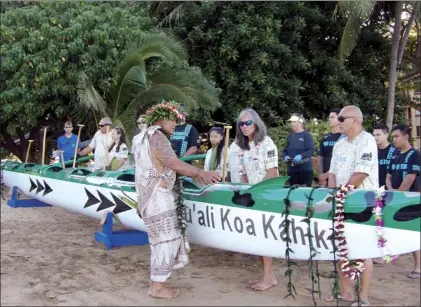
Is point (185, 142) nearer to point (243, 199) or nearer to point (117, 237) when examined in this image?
point (117, 237)

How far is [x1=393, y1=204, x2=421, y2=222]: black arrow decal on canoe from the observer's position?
9.75 feet

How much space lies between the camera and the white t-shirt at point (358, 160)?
140 inches

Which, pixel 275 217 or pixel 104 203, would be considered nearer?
pixel 275 217

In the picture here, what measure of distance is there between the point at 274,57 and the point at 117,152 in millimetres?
5536

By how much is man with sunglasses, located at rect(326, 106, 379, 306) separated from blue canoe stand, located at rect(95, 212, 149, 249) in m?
2.39

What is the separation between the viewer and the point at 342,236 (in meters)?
3.23

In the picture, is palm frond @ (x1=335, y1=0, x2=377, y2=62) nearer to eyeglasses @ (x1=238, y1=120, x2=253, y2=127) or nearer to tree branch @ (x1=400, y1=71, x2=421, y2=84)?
tree branch @ (x1=400, y1=71, x2=421, y2=84)

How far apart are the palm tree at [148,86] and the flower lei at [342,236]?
5.96m

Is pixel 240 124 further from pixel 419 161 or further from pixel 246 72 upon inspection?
pixel 246 72

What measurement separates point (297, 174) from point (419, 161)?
179 centimetres

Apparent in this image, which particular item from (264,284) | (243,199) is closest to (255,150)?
(243,199)

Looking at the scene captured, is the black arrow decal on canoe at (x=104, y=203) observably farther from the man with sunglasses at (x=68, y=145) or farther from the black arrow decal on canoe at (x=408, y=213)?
the black arrow decal on canoe at (x=408, y=213)

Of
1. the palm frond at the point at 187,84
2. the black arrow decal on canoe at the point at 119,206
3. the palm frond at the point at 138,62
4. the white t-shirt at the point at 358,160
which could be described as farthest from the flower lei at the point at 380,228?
the palm frond at the point at 138,62

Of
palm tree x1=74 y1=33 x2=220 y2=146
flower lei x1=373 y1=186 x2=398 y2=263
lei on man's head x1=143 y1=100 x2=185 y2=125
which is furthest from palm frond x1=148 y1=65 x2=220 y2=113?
flower lei x1=373 y1=186 x2=398 y2=263
